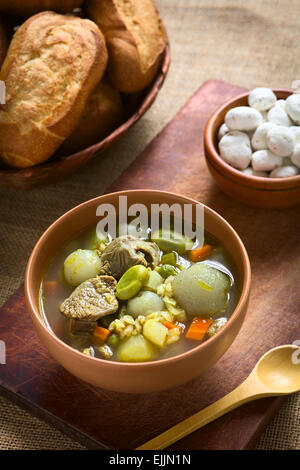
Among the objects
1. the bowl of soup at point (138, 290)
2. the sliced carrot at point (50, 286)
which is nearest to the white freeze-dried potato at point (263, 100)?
the bowl of soup at point (138, 290)

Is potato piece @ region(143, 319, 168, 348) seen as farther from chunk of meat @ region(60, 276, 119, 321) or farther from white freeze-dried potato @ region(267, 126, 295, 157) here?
white freeze-dried potato @ region(267, 126, 295, 157)

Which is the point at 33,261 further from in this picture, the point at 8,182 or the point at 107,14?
the point at 107,14

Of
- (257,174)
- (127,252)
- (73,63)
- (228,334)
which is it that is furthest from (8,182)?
(228,334)

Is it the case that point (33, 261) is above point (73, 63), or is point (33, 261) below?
below

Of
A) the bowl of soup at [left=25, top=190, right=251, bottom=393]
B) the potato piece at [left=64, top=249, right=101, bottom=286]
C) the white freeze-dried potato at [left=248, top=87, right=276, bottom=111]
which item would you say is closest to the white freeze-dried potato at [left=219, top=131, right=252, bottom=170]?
the white freeze-dried potato at [left=248, top=87, right=276, bottom=111]

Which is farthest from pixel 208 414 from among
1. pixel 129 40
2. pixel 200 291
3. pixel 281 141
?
pixel 129 40
